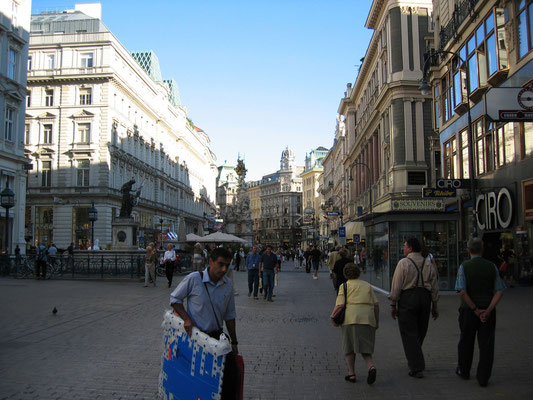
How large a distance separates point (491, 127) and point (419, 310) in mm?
15461

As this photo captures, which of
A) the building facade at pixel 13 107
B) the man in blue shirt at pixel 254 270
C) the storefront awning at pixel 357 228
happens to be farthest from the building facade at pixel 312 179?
the man in blue shirt at pixel 254 270

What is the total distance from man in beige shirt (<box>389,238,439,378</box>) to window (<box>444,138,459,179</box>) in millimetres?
19005

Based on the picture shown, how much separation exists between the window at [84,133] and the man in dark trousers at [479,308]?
162 feet

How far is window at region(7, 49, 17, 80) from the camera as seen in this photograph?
33594 millimetres

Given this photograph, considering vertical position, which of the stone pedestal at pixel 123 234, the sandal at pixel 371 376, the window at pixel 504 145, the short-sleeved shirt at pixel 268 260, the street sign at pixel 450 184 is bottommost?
the sandal at pixel 371 376

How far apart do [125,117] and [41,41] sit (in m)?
11.2

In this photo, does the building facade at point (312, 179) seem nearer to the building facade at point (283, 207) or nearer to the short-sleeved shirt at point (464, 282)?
the building facade at point (283, 207)

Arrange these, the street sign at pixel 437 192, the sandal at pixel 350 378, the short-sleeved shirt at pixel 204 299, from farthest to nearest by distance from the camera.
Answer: the street sign at pixel 437 192
the sandal at pixel 350 378
the short-sleeved shirt at pixel 204 299

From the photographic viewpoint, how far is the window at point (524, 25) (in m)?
16.5

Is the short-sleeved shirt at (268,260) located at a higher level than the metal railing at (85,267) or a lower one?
higher

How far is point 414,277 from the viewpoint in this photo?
23.0 feet

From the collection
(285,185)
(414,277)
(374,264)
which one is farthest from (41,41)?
(285,185)

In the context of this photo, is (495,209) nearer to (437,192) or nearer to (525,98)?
(437,192)

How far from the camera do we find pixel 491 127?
20156mm
